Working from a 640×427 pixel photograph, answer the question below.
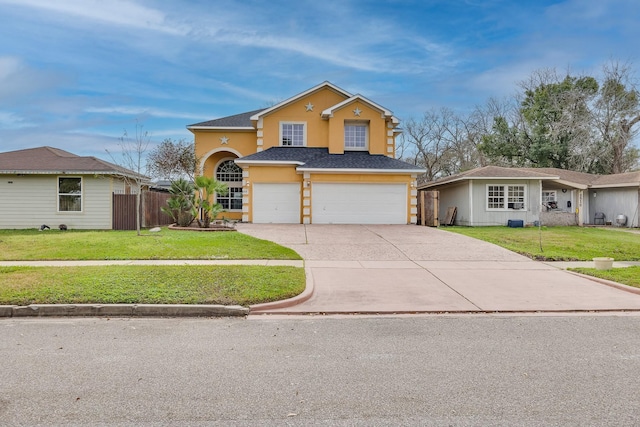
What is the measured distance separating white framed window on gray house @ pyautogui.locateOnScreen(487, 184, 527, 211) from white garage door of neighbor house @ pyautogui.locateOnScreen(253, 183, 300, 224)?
1136cm

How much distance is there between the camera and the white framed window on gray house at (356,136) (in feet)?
83.8

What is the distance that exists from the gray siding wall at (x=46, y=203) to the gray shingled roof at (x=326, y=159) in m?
7.16

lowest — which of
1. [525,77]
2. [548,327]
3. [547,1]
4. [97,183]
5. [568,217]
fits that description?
[548,327]

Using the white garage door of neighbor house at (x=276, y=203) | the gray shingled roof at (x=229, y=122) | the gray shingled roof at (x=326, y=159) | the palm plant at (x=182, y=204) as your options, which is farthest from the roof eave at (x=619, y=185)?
the palm plant at (x=182, y=204)

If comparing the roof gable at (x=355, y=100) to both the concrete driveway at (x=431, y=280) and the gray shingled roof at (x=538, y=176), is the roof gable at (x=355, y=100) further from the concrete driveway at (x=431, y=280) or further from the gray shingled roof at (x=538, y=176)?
the concrete driveway at (x=431, y=280)

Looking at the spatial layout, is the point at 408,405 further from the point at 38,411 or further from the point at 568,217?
the point at 568,217

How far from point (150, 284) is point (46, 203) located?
1595 cm

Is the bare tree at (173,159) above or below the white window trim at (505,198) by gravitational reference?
above

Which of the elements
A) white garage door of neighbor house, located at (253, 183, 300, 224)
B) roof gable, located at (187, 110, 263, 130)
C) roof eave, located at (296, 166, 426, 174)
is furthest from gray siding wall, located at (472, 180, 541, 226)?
roof gable, located at (187, 110, 263, 130)

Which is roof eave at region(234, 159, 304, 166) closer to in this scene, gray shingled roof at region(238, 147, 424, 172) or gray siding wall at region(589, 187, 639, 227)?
gray shingled roof at region(238, 147, 424, 172)

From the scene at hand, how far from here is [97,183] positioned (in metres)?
20.6

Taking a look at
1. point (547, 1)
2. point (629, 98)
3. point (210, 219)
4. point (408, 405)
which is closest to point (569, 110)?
point (629, 98)

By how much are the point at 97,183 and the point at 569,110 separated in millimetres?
36944

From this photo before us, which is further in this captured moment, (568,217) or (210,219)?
(568,217)
